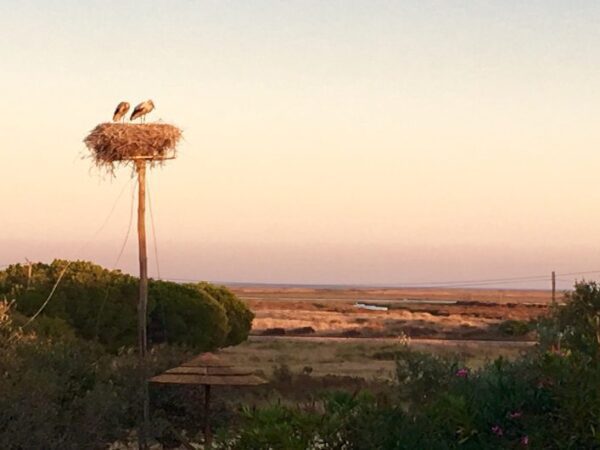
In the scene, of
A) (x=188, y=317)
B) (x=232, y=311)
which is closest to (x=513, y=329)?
(x=232, y=311)

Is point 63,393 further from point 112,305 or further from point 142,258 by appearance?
point 112,305

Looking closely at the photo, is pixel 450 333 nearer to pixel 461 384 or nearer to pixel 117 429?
pixel 117 429

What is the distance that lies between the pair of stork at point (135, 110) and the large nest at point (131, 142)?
31 centimetres

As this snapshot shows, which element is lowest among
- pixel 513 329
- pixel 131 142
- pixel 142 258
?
pixel 513 329

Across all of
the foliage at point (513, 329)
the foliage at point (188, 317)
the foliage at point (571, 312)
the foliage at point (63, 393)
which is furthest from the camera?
the foliage at point (513, 329)

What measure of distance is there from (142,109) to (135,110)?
0.16m

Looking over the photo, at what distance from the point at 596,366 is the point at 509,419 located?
809 millimetres

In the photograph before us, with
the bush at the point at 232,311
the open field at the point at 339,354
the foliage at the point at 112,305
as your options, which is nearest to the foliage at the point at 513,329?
the open field at the point at 339,354

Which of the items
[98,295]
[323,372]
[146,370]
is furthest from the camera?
[323,372]

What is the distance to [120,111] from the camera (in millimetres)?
22797

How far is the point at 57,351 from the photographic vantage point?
1838 centimetres

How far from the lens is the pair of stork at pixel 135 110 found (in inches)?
896

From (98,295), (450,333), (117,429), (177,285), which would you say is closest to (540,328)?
(117,429)

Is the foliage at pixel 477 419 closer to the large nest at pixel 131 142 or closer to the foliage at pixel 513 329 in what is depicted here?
the large nest at pixel 131 142
